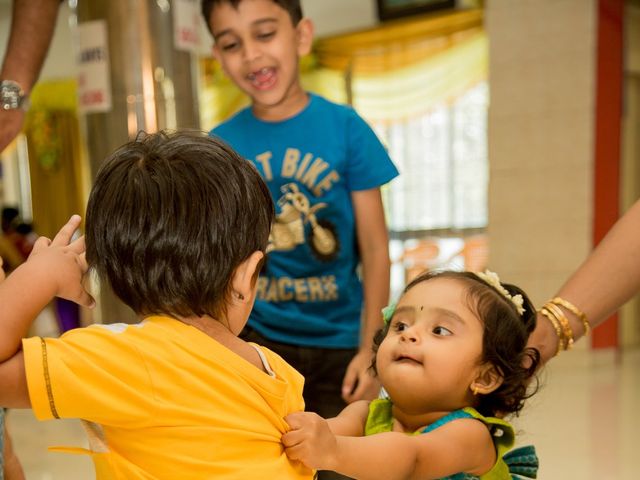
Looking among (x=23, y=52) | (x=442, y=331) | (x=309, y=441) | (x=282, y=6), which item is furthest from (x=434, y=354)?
(x=23, y=52)

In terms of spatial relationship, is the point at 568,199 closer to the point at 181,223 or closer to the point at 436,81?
the point at 436,81

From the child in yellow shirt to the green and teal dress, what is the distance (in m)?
0.36

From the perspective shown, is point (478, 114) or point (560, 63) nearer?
point (560, 63)

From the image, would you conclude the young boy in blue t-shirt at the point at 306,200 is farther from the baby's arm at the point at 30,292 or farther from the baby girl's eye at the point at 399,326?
the baby's arm at the point at 30,292

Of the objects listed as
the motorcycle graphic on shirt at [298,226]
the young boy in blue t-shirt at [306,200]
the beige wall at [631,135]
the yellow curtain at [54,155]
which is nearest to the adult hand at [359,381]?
the young boy in blue t-shirt at [306,200]

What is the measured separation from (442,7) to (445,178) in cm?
181

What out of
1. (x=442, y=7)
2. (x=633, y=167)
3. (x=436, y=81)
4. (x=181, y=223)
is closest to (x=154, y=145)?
(x=181, y=223)

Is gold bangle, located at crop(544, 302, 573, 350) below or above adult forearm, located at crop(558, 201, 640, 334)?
below

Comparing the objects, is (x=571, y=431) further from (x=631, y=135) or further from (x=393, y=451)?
(x=631, y=135)

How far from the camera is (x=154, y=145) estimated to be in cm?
92

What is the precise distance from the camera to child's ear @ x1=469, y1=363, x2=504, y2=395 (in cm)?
121

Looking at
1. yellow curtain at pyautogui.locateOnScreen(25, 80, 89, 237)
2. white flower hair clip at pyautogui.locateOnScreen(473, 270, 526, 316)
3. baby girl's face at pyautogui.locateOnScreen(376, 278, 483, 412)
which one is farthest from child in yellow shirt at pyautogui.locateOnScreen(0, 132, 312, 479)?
yellow curtain at pyautogui.locateOnScreen(25, 80, 89, 237)

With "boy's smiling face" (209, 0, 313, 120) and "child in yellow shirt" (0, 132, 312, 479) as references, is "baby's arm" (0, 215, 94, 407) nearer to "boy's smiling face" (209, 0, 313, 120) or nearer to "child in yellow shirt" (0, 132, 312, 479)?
"child in yellow shirt" (0, 132, 312, 479)

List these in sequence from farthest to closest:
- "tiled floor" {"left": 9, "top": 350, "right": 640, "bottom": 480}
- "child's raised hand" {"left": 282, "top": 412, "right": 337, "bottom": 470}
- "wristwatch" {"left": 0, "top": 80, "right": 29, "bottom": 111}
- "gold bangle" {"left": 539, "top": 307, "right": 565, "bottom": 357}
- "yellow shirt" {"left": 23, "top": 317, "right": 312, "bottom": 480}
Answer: "tiled floor" {"left": 9, "top": 350, "right": 640, "bottom": 480}, "wristwatch" {"left": 0, "top": 80, "right": 29, "bottom": 111}, "gold bangle" {"left": 539, "top": 307, "right": 565, "bottom": 357}, "child's raised hand" {"left": 282, "top": 412, "right": 337, "bottom": 470}, "yellow shirt" {"left": 23, "top": 317, "right": 312, "bottom": 480}
